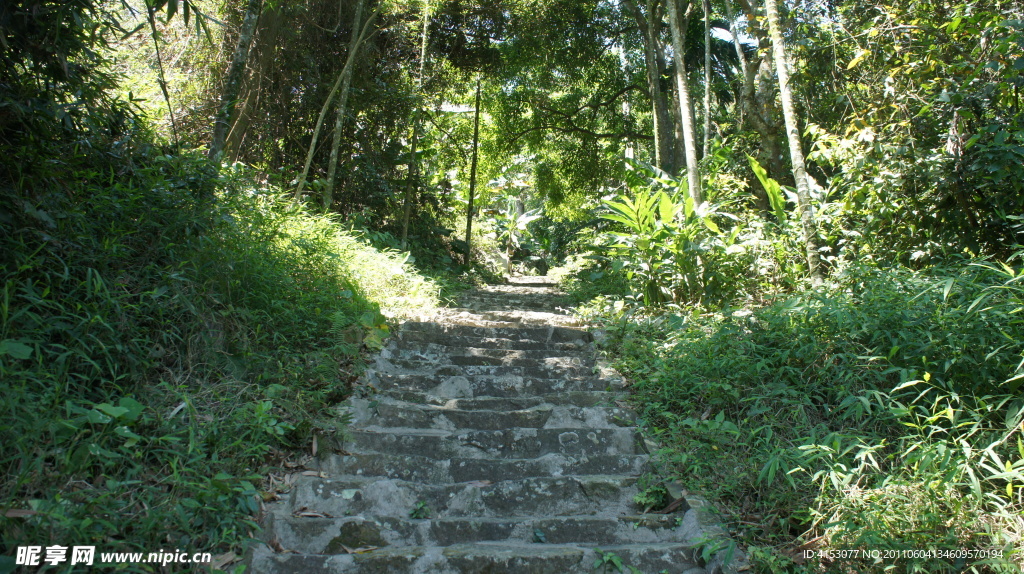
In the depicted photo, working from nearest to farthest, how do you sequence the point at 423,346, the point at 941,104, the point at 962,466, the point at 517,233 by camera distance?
1. the point at 962,466
2. the point at 941,104
3. the point at 423,346
4. the point at 517,233

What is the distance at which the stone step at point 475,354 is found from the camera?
4.61 metres

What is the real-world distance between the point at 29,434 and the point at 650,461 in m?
2.78

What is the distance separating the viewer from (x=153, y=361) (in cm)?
299

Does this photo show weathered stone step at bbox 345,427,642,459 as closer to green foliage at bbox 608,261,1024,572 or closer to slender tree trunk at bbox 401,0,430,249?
green foliage at bbox 608,261,1024,572

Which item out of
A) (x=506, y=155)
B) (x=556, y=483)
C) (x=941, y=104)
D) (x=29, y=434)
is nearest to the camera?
(x=29, y=434)

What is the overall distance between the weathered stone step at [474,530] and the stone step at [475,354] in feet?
6.24

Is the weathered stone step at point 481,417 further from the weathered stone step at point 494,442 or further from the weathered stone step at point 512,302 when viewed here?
the weathered stone step at point 512,302

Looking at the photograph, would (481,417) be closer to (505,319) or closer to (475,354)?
(475,354)

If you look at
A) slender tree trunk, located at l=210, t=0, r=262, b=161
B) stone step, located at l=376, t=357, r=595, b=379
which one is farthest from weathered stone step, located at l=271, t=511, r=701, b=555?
slender tree trunk, located at l=210, t=0, r=262, b=161

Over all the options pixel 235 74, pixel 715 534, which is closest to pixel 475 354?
pixel 715 534

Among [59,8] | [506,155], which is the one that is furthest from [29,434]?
[506,155]

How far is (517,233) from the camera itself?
17797 mm

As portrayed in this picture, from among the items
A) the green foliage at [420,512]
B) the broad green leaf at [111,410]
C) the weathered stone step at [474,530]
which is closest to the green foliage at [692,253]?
the weathered stone step at [474,530]

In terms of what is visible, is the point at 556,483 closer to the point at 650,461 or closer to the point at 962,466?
the point at 650,461
